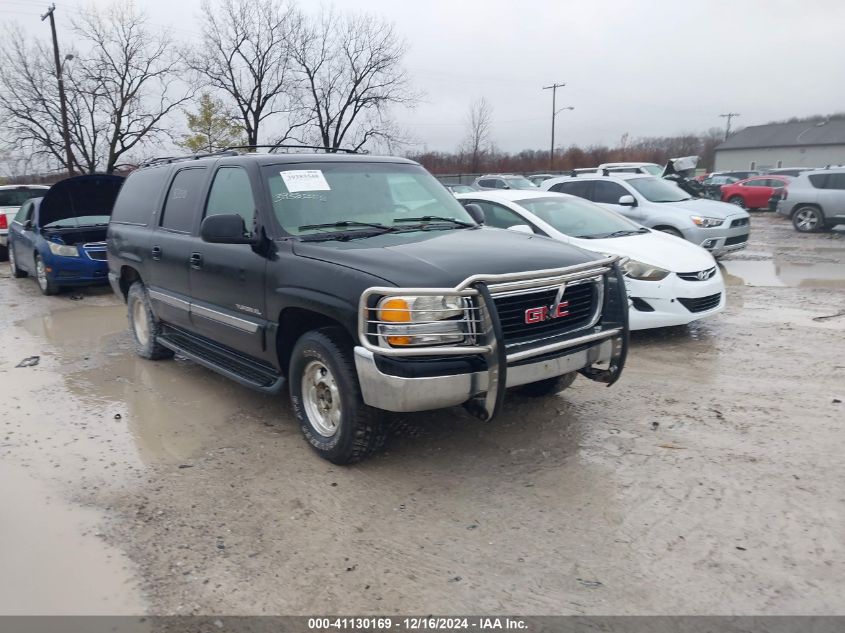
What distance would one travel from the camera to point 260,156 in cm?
488

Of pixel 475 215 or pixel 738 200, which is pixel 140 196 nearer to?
pixel 475 215

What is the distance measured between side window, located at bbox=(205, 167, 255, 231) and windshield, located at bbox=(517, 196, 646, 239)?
4021 millimetres

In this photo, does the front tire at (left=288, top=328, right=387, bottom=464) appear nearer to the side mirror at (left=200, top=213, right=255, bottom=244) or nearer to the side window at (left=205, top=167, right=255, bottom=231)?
the side mirror at (left=200, top=213, right=255, bottom=244)

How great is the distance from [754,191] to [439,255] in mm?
28357

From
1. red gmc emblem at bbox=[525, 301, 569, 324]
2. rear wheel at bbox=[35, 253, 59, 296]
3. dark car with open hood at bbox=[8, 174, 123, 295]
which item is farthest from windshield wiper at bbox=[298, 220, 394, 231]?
rear wheel at bbox=[35, 253, 59, 296]

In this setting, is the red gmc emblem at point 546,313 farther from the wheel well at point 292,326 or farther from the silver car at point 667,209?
the silver car at point 667,209

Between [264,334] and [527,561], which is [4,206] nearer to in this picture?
[264,334]

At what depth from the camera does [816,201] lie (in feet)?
60.7

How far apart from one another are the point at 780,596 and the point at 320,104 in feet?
129

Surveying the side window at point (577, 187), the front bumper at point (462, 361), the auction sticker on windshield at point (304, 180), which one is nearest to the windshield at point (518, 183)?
the side window at point (577, 187)

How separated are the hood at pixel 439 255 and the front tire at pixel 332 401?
1.67ft

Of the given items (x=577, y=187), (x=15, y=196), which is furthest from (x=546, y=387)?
(x=15, y=196)

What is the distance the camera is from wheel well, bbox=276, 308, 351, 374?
416 centimetres

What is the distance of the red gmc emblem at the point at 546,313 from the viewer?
3.87 metres
